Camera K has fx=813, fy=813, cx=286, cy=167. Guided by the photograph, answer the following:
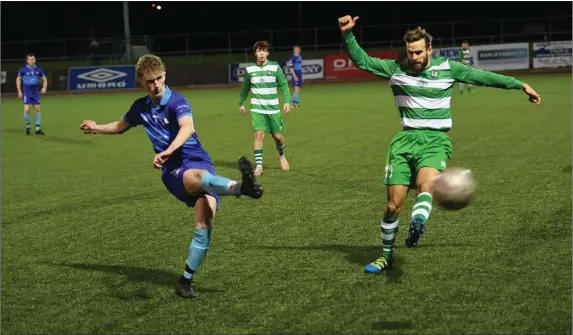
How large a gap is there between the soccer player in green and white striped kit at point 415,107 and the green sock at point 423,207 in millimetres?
215

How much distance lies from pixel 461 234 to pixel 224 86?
37140 mm

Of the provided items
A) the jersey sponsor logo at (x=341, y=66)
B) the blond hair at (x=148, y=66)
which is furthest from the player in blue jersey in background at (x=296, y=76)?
the blond hair at (x=148, y=66)

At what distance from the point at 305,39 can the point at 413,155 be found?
149 feet

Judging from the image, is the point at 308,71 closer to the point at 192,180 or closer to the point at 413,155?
the point at 413,155

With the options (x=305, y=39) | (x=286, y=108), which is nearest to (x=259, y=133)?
(x=286, y=108)

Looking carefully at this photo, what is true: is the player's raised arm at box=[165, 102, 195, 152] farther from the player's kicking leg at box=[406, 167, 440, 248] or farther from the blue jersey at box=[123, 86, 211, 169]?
the player's kicking leg at box=[406, 167, 440, 248]

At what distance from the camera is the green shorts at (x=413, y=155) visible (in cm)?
→ 684

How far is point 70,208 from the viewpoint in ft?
36.8

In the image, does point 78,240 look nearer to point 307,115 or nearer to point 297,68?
point 307,115

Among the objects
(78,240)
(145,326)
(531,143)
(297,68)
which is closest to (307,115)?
(297,68)

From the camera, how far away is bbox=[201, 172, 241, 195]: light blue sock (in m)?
6.06

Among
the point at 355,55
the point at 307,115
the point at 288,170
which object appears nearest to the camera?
the point at 355,55

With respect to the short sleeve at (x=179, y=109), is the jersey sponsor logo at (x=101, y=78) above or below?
below

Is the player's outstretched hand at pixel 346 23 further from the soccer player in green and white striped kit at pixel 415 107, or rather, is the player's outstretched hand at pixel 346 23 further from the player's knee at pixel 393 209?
the player's knee at pixel 393 209
